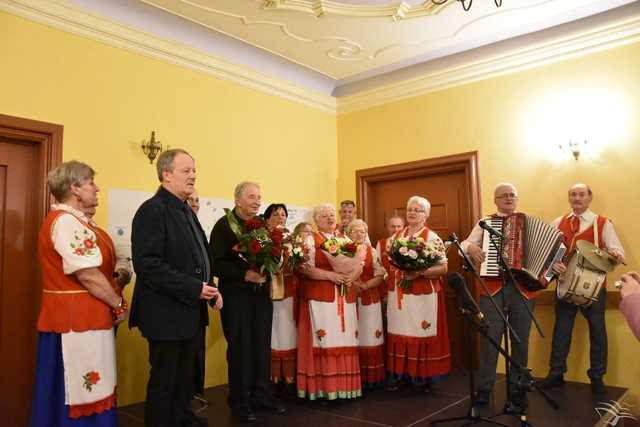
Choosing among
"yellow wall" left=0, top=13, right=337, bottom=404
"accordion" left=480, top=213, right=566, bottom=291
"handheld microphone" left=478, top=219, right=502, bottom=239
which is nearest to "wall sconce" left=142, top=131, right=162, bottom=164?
"yellow wall" left=0, top=13, right=337, bottom=404

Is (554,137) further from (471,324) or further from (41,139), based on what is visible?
(41,139)

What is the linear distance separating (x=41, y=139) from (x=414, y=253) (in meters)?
2.69

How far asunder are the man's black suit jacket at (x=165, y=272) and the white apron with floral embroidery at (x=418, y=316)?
1.93 metres

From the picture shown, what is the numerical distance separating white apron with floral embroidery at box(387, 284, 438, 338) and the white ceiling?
7.32ft

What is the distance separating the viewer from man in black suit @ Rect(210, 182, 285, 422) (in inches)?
127

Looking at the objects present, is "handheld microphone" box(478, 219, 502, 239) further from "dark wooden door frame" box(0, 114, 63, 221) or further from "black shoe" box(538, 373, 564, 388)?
"dark wooden door frame" box(0, 114, 63, 221)

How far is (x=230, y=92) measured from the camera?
4816mm

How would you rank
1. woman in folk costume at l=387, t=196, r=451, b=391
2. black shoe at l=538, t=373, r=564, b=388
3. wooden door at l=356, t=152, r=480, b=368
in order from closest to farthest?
1. woman in folk costume at l=387, t=196, r=451, b=391
2. black shoe at l=538, t=373, r=564, b=388
3. wooden door at l=356, t=152, r=480, b=368

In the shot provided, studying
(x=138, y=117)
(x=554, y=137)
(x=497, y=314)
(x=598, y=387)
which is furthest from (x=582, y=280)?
(x=138, y=117)

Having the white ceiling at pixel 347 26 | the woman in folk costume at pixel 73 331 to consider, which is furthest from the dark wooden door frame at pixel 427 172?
the woman in folk costume at pixel 73 331

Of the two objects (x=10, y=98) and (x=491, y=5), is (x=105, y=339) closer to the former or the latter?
(x=10, y=98)

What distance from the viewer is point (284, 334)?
12.7ft

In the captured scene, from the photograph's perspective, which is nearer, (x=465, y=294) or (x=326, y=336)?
(x=465, y=294)

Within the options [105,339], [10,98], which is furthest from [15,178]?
[105,339]
